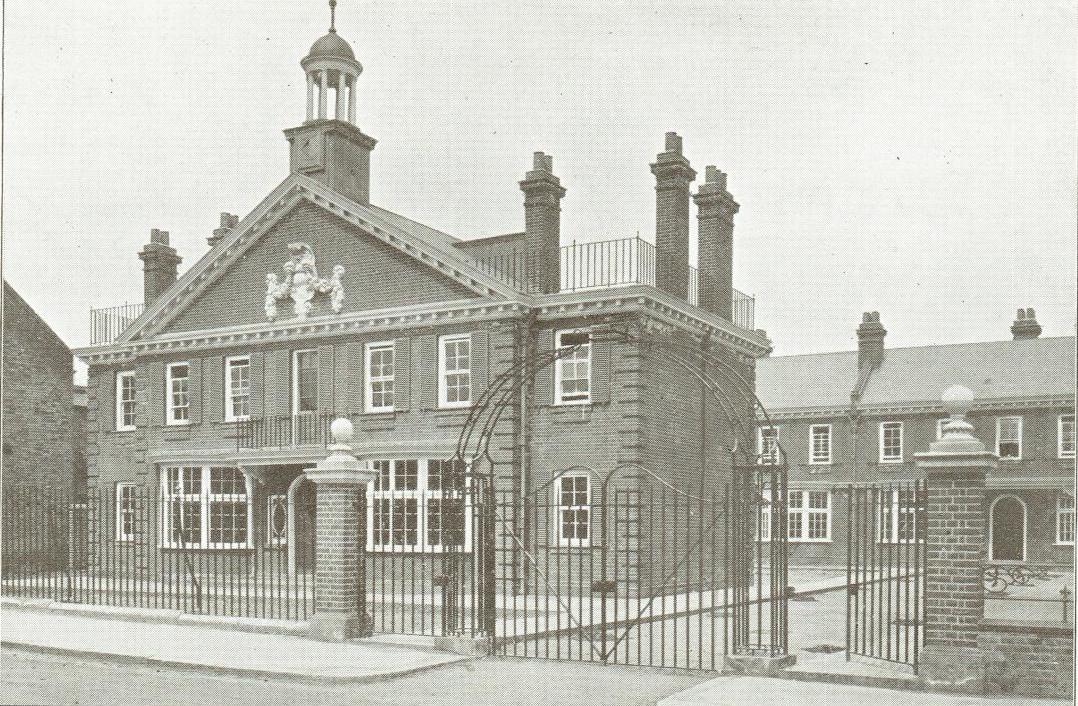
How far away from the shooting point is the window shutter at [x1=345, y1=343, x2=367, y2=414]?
84.0 feet

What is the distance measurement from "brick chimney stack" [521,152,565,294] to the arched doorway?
23.2 meters

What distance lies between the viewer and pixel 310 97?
2803 cm

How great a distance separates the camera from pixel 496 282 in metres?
23.4

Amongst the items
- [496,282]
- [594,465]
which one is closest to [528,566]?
[594,465]

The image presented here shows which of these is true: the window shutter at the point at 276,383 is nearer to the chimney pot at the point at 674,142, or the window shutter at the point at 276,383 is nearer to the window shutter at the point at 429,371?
the window shutter at the point at 429,371

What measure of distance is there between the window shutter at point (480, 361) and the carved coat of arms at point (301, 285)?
3.93 meters

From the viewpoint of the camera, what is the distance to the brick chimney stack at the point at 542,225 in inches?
966

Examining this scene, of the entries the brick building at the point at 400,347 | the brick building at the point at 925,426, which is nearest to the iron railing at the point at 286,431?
the brick building at the point at 400,347

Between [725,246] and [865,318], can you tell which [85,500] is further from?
[865,318]

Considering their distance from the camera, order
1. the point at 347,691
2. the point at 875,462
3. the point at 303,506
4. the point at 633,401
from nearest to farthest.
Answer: the point at 347,691
the point at 633,401
the point at 303,506
the point at 875,462

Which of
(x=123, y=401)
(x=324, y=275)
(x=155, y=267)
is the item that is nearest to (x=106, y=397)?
(x=123, y=401)

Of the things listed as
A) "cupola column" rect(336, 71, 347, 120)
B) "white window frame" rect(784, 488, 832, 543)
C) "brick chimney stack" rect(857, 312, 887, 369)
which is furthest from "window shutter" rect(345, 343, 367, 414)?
"brick chimney stack" rect(857, 312, 887, 369)

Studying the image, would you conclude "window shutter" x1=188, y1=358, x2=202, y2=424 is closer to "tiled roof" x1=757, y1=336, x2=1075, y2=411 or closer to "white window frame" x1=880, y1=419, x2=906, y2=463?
"tiled roof" x1=757, y1=336, x2=1075, y2=411

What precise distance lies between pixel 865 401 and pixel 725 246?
18.1 metres
